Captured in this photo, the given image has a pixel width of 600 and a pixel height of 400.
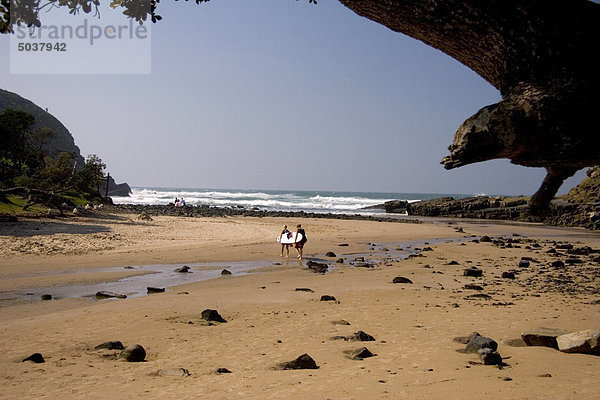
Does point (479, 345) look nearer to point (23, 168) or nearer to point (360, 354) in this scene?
point (360, 354)

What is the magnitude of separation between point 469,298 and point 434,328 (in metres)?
3.02

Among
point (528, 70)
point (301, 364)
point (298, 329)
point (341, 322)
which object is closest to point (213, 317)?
point (298, 329)

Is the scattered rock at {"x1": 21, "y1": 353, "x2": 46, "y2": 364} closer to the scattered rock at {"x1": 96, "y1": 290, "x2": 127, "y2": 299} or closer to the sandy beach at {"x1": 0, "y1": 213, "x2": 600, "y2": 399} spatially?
the sandy beach at {"x1": 0, "y1": 213, "x2": 600, "y2": 399}

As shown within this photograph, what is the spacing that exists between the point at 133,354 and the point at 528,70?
239 inches

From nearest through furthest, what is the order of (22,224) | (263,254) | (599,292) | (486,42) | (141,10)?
(486,42) < (141,10) < (599,292) < (263,254) < (22,224)

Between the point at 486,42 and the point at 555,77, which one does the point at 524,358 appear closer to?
the point at 555,77

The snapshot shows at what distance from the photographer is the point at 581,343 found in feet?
18.9

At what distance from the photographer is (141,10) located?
5.61 metres

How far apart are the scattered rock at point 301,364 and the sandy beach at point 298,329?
0.10m

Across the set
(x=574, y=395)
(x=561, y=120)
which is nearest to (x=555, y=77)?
(x=561, y=120)

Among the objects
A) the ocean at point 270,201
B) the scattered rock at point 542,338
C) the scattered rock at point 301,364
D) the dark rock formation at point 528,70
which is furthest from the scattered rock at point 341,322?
the ocean at point 270,201

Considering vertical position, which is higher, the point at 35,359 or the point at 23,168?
the point at 23,168

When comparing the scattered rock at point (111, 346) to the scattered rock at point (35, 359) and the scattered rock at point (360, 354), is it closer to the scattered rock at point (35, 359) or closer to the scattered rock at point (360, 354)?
the scattered rock at point (35, 359)

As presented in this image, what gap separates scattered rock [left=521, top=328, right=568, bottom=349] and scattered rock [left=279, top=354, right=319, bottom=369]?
10.7 feet
